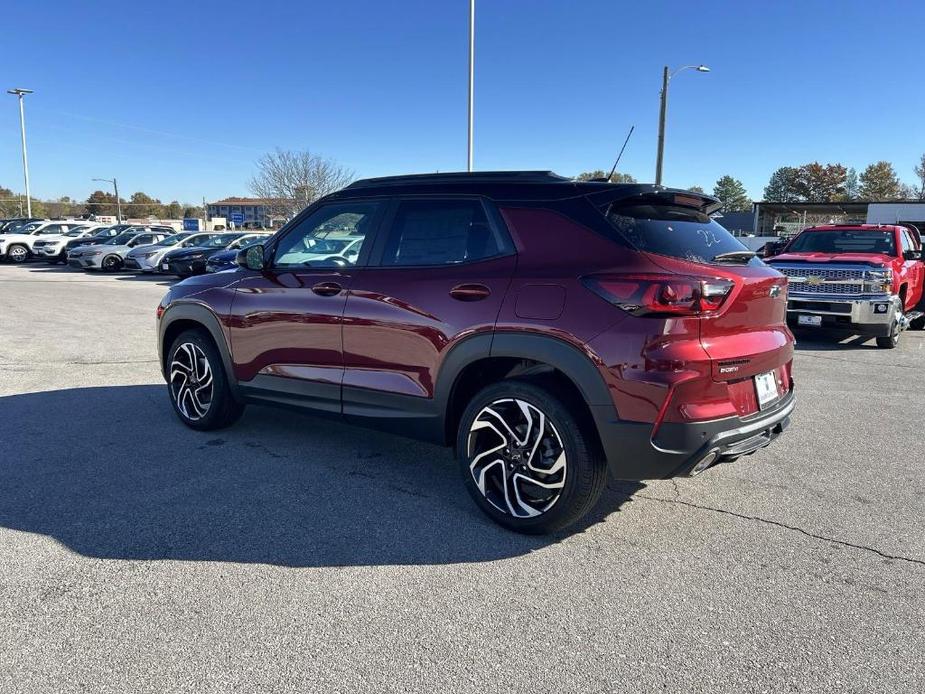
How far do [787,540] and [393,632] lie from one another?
7.00 feet

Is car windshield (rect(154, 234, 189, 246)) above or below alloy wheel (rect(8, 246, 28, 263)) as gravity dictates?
above

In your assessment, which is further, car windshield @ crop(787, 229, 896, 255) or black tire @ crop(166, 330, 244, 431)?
car windshield @ crop(787, 229, 896, 255)

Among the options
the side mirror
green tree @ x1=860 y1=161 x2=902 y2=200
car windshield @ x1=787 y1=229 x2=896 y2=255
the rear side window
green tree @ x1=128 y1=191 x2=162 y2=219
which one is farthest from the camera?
green tree @ x1=128 y1=191 x2=162 y2=219

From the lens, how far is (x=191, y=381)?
5.16 m

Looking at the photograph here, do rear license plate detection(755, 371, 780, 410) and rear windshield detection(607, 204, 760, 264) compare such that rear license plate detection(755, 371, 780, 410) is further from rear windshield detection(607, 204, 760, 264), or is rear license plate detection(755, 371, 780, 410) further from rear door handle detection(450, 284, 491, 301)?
rear door handle detection(450, 284, 491, 301)

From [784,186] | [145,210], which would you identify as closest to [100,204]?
[145,210]

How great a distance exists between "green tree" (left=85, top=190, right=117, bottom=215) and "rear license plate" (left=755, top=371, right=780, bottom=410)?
113m

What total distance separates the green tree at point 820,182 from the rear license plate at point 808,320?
90428 millimetres

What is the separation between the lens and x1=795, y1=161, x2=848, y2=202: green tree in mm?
89188

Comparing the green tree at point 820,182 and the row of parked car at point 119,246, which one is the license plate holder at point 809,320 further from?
the green tree at point 820,182

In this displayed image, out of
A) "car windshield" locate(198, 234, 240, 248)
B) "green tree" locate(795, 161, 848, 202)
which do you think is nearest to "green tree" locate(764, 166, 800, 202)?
"green tree" locate(795, 161, 848, 202)

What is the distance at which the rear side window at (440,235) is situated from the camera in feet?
11.9

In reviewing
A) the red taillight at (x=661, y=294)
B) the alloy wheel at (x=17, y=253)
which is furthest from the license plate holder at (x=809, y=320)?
the alloy wheel at (x=17, y=253)

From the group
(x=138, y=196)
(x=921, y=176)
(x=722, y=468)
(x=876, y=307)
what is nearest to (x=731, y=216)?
(x=921, y=176)
